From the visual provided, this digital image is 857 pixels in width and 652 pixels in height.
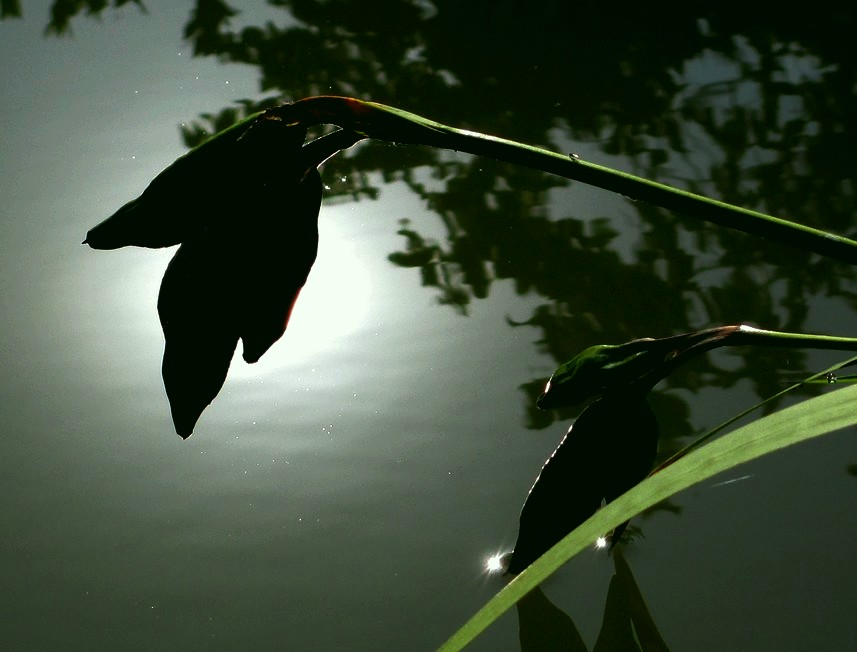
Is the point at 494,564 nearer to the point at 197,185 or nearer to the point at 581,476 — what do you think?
the point at 581,476

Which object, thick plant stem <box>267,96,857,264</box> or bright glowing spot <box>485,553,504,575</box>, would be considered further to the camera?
bright glowing spot <box>485,553,504,575</box>

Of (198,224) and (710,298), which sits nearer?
(198,224)

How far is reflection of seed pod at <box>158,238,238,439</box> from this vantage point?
37 centimetres

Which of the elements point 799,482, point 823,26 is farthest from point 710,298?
A: point 823,26

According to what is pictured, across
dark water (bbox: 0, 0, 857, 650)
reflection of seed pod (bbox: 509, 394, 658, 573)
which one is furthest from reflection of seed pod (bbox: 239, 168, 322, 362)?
dark water (bbox: 0, 0, 857, 650)

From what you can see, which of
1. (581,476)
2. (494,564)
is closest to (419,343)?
(494,564)

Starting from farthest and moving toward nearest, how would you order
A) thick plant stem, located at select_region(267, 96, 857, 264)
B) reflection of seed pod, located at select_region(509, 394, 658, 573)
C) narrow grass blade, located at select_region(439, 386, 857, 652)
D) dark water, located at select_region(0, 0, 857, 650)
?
dark water, located at select_region(0, 0, 857, 650), reflection of seed pod, located at select_region(509, 394, 658, 573), thick plant stem, located at select_region(267, 96, 857, 264), narrow grass blade, located at select_region(439, 386, 857, 652)

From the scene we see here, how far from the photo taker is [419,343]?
3.30ft

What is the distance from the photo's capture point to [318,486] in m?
0.80

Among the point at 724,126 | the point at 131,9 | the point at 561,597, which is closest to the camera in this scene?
the point at 561,597

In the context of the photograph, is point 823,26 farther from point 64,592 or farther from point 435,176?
point 64,592

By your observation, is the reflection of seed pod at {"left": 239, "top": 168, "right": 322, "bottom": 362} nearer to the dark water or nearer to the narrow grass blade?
the narrow grass blade

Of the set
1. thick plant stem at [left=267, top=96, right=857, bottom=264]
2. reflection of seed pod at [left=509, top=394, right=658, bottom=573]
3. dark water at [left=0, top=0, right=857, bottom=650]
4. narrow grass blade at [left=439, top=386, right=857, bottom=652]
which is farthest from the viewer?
dark water at [left=0, top=0, right=857, bottom=650]

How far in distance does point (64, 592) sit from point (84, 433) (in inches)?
8.9
